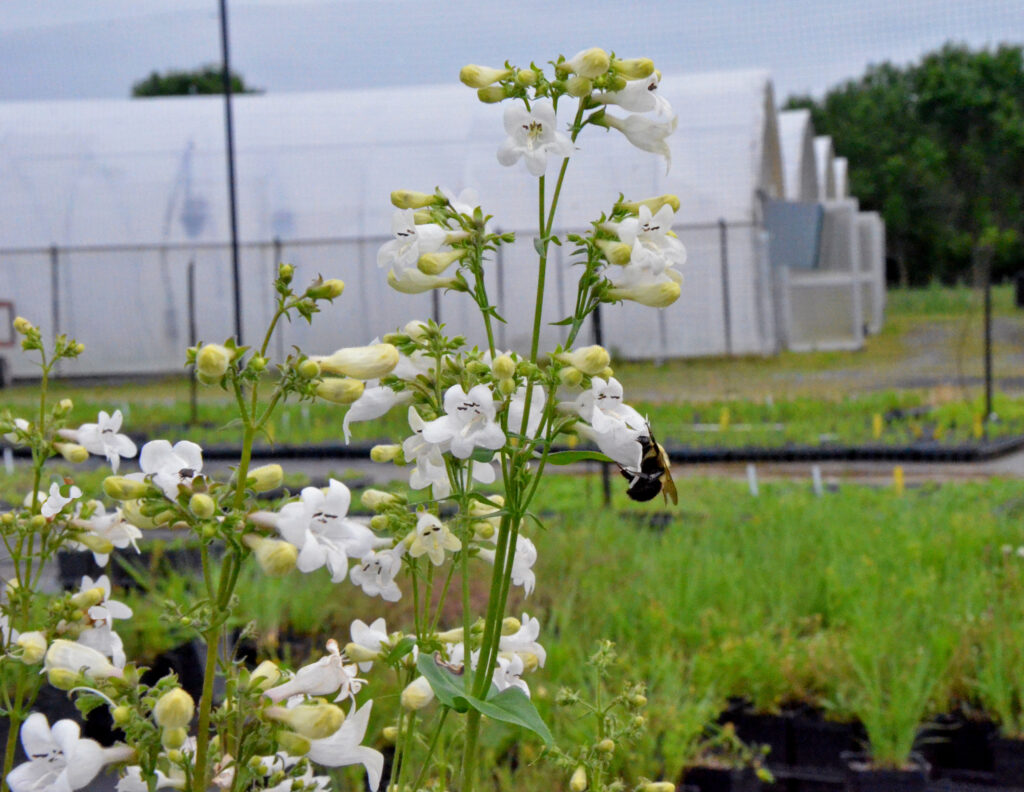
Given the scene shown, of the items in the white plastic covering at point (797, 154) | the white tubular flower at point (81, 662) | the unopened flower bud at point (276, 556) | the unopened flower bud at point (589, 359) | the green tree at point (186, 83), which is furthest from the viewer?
the green tree at point (186, 83)

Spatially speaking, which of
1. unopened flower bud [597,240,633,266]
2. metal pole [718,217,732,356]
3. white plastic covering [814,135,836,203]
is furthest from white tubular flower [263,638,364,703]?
white plastic covering [814,135,836,203]

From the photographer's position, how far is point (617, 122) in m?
1.22

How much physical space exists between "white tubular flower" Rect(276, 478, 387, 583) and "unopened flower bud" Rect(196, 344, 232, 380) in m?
0.11

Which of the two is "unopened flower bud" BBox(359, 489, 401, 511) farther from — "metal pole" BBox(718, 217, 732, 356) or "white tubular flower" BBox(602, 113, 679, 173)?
"metal pole" BBox(718, 217, 732, 356)

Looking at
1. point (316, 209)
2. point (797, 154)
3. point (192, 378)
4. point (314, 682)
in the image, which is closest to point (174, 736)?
point (314, 682)

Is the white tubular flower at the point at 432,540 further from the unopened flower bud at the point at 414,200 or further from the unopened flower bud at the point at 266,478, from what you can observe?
the unopened flower bud at the point at 414,200

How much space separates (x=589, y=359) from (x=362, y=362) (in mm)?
220

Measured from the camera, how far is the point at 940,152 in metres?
25.6

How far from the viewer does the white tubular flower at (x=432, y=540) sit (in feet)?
3.55

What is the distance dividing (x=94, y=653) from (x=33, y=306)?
12695mm

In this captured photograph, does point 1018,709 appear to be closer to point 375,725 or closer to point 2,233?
point 375,725

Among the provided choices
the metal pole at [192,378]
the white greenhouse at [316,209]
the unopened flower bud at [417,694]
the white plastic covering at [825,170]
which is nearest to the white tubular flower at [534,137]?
the unopened flower bud at [417,694]

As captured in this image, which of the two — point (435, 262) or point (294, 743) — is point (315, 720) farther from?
point (435, 262)

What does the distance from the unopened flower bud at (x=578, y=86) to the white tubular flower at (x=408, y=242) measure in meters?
0.19
